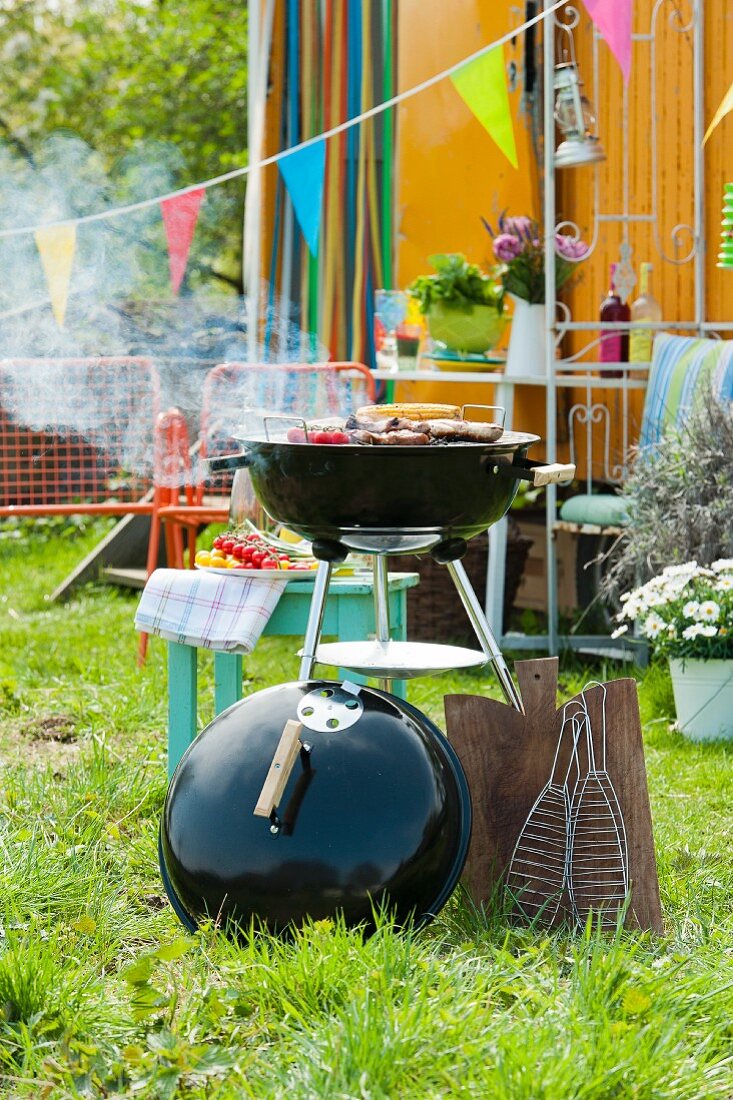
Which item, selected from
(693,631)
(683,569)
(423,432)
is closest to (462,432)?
(423,432)

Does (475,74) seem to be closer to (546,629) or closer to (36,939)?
(546,629)

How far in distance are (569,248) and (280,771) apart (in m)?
3.52

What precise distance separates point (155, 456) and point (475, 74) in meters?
1.91

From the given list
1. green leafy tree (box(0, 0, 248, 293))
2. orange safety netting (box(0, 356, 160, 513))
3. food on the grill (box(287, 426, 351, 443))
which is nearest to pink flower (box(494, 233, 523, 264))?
orange safety netting (box(0, 356, 160, 513))

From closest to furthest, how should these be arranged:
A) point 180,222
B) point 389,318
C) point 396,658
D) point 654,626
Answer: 1. point 396,658
2. point 654,626
3. point 180,222
4. point 389,318

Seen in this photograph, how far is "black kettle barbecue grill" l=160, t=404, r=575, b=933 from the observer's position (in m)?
2.47

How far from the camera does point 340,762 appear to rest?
252 cm

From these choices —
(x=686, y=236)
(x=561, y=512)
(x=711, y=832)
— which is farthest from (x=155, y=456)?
(x=711, y=832)

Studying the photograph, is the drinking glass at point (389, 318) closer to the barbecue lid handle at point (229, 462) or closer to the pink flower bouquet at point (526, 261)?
the pink flower bouquet at point (526, 261)

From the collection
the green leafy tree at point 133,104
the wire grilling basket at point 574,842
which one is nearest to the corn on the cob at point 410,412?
the wire grilling basket at point 574,842

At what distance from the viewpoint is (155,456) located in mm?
5488

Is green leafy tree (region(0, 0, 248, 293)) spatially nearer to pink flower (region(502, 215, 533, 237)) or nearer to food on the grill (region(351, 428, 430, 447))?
pink flower (region(502, 215, 533, 237))

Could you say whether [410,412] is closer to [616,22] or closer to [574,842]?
[574,842]

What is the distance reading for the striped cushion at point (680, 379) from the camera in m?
4.66
